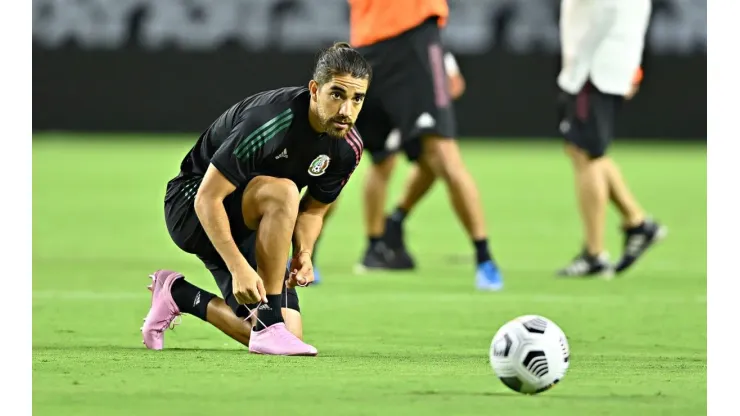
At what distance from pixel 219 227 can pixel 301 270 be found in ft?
1.31

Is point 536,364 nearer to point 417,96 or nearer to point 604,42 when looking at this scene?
point 417,96

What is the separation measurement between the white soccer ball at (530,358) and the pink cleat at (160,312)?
4.74ft

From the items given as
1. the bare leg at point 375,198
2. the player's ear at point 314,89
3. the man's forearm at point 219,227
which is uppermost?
the player's ear at point 314,89

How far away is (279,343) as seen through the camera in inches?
204

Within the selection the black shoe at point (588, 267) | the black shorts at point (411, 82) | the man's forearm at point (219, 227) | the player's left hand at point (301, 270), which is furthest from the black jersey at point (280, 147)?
the black shoe at point (588, 267)

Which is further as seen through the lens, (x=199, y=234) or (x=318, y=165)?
(x=199, y=234)

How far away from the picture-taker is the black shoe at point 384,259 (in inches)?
339

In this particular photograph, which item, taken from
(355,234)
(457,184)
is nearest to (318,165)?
(457,184)

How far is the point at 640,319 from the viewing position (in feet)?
21.4

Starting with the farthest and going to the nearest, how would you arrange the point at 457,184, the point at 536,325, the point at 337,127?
the point at 457,184 → the point at 337,127 → the point at 536,325

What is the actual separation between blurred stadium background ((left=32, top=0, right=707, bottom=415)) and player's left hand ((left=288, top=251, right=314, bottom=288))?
0.30 meters

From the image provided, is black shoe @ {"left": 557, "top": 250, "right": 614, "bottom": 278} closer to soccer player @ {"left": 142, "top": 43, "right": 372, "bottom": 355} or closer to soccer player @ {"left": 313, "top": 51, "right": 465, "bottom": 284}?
soccer player @ {"left": 313, "top": 51, "right": 465, "bottom": 284}

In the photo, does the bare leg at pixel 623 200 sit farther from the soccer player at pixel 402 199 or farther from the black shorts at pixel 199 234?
the black shorts at pixel 199 234
